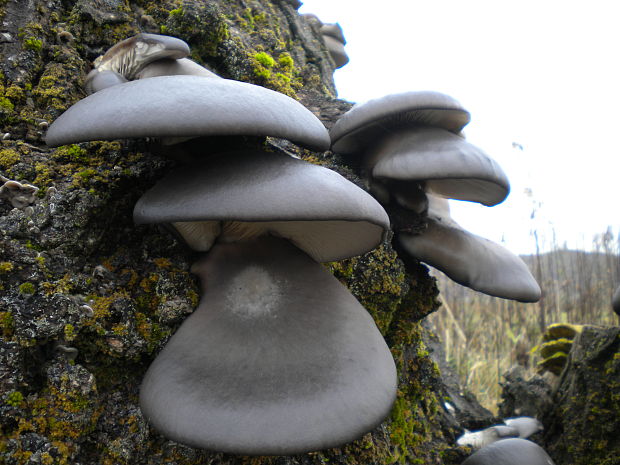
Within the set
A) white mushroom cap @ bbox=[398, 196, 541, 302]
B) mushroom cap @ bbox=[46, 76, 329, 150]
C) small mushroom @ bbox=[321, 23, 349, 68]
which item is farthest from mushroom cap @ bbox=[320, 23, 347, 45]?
mushroom cap @ bbox=[46, 76, 329, 150]

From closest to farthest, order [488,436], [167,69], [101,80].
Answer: [101,80], [167,69], [488,436]

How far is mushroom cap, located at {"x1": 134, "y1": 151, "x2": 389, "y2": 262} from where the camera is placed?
920mm

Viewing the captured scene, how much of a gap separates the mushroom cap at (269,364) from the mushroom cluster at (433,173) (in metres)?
0.57

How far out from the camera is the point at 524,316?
23.5 feet

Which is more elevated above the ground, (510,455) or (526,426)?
(510,455)

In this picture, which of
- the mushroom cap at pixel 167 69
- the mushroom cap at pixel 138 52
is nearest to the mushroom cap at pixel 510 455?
the mushroom cap at pixel 167 69

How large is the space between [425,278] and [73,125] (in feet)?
5.04

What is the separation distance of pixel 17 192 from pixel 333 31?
2.99 m

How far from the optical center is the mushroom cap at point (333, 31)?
354 centimetres

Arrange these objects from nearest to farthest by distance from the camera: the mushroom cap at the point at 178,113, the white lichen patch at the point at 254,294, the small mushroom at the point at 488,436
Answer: the mushroom cap at the point at 178,113
the white lichen patch at the point at 254,294
the small mushroom at the point at 488,436

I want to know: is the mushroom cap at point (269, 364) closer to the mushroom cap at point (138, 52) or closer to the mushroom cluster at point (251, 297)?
the mushroom cluster at point (251, 297)

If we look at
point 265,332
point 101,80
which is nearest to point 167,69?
point 101,80

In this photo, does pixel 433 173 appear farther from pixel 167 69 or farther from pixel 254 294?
pixel 167 69

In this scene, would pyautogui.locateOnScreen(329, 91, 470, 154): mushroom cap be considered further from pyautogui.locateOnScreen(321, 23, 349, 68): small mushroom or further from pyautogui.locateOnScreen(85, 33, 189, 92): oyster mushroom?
pyautogui.locateOnScreen(321, 23, 349, 68): small mushroom
